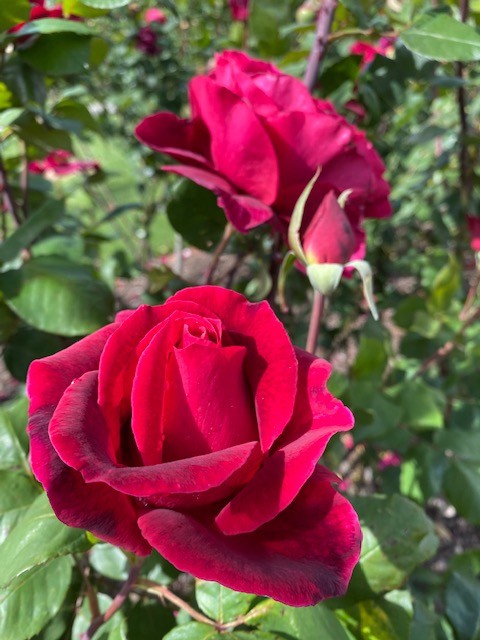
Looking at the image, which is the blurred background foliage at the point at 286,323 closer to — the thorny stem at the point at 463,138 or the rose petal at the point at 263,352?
the thorny stem at the point at 463,138

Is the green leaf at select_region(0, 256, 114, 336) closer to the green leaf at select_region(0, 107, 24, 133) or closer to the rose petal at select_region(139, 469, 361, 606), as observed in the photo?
the green leaf at select_region(0, 107, 24, 133)

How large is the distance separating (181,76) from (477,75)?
797mm

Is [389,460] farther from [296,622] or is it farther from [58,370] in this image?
[58,370]

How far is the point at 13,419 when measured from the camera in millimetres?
544

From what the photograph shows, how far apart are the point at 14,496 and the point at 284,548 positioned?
0.26 metres

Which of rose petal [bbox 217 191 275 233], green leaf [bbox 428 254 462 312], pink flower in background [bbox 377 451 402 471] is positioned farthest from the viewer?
pink flower in background [bbox 377 451 402 471]

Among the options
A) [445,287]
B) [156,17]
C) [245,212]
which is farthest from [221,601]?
[156,17]

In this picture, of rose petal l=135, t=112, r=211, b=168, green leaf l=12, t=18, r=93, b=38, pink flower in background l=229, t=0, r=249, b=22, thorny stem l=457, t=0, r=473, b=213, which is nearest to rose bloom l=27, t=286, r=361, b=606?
rose petal l=135, t=112, r=211, b=168

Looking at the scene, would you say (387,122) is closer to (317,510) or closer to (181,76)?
(181,76)

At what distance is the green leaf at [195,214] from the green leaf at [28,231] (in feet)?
0.45

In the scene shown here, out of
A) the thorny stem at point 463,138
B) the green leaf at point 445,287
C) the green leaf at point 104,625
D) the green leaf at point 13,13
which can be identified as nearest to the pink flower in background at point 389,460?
the green leaf at point 445,287

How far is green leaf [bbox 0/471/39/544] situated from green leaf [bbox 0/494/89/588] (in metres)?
0.06

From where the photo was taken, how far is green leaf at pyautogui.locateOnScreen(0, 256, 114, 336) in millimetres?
602

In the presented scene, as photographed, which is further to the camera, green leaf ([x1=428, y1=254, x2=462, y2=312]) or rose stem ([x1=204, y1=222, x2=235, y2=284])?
green leaf ([x1=428, y1=254, x2=462, y2=312])
